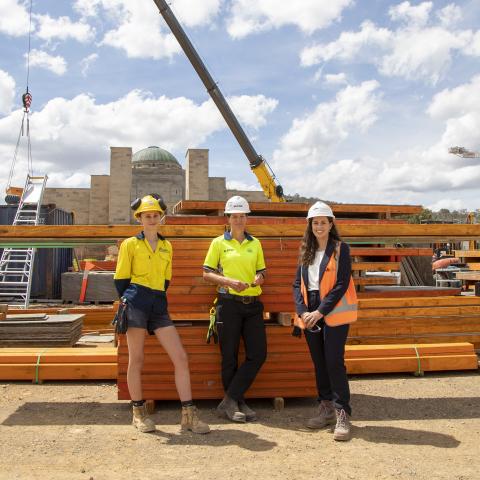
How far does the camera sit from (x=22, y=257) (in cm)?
1359

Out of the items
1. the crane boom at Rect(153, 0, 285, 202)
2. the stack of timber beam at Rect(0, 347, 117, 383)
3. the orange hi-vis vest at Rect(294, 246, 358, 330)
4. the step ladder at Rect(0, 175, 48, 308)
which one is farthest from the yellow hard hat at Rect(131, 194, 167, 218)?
the crane boom at Rect(153, 0, 285, 202)

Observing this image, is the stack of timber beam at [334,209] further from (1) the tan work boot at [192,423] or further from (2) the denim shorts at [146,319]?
(1) the tan work boot at [192,423]

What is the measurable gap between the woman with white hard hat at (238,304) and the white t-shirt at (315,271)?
0.49 m

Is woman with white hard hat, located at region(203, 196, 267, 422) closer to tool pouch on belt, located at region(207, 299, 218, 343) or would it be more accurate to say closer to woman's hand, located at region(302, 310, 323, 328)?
tool pouch on belt, located at region(207, 299, 218, 343)

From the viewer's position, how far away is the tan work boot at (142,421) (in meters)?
4.22

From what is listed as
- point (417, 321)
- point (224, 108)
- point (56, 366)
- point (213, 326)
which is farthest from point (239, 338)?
point (224, 108)

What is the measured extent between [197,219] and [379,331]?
354 centimetres

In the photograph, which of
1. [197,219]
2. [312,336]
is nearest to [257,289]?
[312,336]

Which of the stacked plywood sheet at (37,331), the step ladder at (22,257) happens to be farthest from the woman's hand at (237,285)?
the step ladder at (22,257)

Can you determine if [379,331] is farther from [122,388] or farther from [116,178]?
[116,178]

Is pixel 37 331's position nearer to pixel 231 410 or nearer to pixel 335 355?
pixel 231 410

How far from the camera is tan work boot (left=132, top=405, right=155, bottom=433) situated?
422 cm

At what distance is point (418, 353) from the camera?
6293mm

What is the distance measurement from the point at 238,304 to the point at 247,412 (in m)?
1.03
